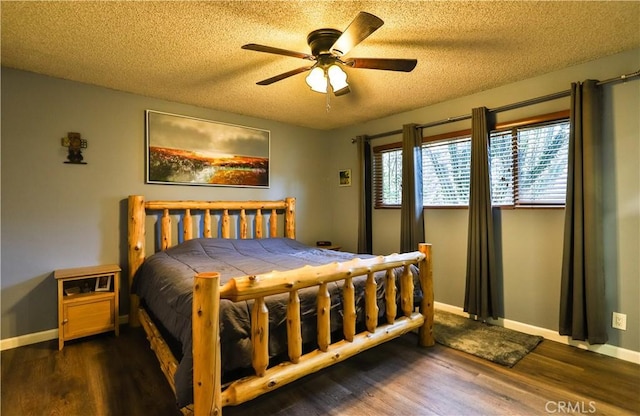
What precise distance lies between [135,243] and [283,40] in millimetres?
2296

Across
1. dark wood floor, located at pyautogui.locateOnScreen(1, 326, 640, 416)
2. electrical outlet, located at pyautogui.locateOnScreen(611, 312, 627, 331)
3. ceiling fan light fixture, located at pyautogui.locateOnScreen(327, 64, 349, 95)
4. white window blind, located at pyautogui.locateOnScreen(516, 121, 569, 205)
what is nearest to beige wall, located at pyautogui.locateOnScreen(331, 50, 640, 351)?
electrical outlet, located at pyautogui.locateOnScreen(611, 312, 627, 331)

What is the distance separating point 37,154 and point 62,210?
0.51m

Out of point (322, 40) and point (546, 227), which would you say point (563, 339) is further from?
point (322, 40)

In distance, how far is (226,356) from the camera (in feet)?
5.08

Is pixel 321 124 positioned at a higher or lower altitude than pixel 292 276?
higher

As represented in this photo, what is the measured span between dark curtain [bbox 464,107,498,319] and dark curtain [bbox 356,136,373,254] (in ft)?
4.47

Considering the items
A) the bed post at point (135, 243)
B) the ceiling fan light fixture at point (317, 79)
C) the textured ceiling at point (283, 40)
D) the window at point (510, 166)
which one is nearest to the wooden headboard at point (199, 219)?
the bed post at point (135, 243)

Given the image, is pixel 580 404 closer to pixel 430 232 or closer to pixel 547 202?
pixel 547 202

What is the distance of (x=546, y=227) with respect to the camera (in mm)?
2697

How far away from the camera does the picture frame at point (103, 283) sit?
9.05ft

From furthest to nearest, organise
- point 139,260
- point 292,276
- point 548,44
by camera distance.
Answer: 1. point 139,260
2. point 548,44
3. point 292,276

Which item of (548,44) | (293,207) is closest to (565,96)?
(548,44)

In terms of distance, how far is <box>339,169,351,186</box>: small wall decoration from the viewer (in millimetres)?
4441

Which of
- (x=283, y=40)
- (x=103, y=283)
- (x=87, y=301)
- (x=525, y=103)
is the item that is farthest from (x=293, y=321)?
(x=525, y=103)
